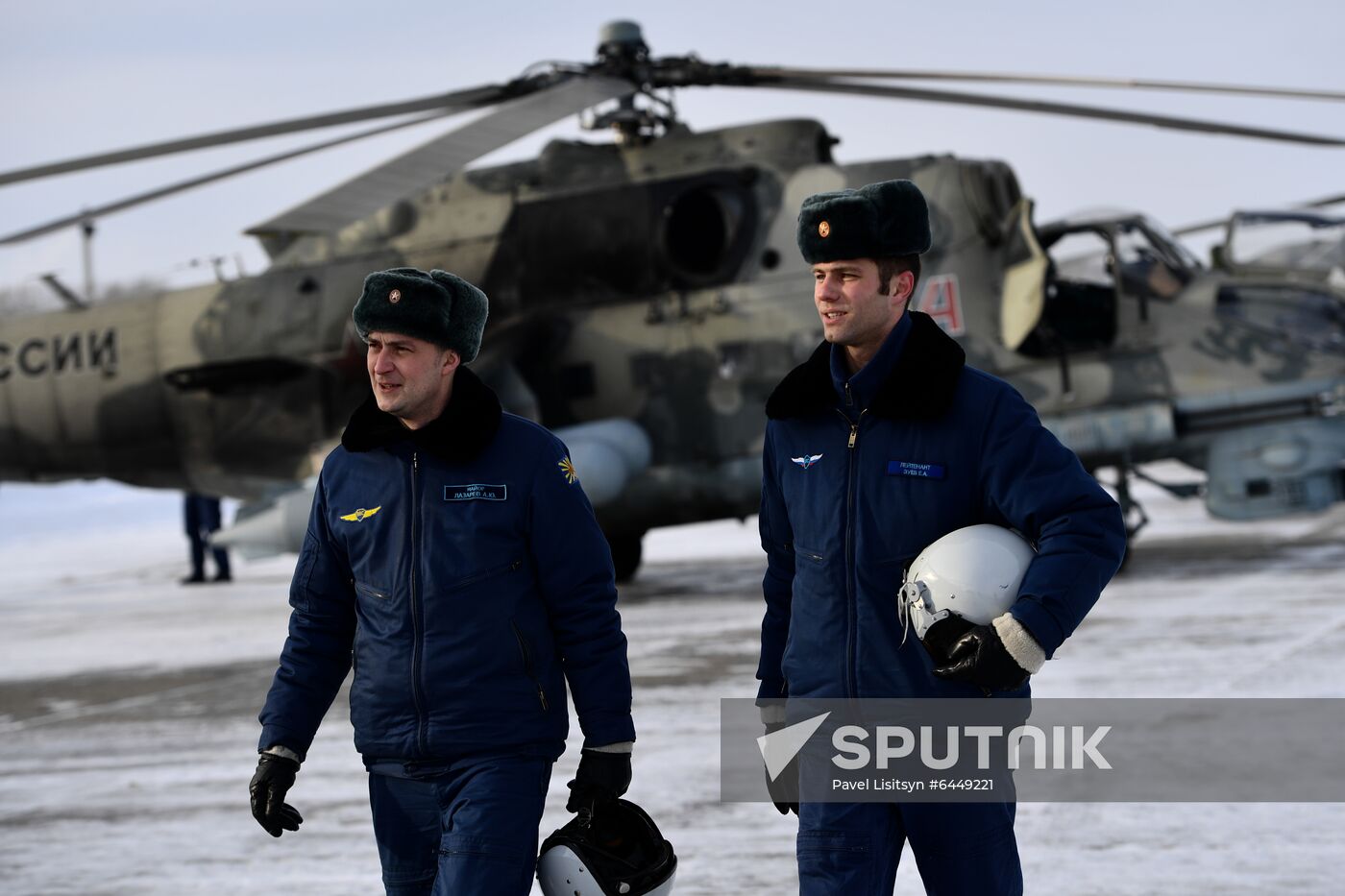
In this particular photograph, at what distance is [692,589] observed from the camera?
1303cm

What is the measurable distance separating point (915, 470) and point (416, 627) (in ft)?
3.50

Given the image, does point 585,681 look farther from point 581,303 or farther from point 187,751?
point 581,303

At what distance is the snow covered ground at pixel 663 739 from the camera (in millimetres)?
4578

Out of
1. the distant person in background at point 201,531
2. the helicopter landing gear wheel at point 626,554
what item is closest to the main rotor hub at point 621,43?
the helicopter landing gear wheel at point 626,554

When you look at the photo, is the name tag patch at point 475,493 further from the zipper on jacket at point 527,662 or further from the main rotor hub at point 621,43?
the main rotor hub at point 621,43

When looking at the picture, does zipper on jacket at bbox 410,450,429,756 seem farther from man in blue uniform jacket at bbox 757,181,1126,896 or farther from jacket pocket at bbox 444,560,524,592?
man in blue uniform jacket at bbox 757,181,1126,896

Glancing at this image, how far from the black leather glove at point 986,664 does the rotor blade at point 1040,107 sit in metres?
8.00

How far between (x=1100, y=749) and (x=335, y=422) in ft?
24.9

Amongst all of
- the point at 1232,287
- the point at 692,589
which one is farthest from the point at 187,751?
the point at 1232,287

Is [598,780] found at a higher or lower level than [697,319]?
higher

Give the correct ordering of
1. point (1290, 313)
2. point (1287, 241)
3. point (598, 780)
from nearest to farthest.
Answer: point (598, 780) < point (1290, 313) < point (1287, 241)

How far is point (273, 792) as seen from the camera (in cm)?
310

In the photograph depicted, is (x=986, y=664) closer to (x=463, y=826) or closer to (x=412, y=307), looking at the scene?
(x=463, y=826)

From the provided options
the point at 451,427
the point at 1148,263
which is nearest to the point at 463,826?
the point at 451,427
